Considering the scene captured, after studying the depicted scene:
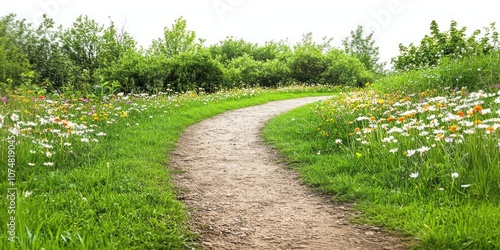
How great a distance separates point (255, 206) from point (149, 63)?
16257 millimetres

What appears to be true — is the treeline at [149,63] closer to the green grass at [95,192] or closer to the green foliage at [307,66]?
the green foliage at [307,66]

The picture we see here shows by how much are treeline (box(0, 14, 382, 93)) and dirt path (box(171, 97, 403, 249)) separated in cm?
572

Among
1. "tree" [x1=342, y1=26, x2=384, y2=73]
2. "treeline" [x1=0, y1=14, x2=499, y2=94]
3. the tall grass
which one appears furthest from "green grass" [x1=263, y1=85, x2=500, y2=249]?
"tree" [x1=342, y1=26, x2=384, y2=73]

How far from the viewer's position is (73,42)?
32.7 m

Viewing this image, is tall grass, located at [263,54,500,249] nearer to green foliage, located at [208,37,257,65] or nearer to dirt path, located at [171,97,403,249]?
dirt path, located at [171,97,403,249]

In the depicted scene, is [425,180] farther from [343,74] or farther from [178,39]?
[178,39]

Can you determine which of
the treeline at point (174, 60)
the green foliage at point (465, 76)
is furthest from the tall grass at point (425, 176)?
the treeline at point (174, 60)

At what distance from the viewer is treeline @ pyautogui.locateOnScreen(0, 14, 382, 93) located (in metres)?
16.6

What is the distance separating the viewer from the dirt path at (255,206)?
3.43 m

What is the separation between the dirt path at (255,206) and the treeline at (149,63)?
18.8 feet

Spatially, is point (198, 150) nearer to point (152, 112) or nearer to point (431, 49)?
point (152, 112)

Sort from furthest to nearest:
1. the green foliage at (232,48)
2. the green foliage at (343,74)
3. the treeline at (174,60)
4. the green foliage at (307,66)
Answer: the green foliage at (232,48) → the green foliage at (307,66) → the green foliage at (343,74) → the treeline at (174,60)

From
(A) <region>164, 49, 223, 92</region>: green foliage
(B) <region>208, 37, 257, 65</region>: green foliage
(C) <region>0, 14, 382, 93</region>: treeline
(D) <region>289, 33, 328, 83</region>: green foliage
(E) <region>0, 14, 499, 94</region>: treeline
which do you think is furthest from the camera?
(B) <region>208, 37, 257, 65</region>: green foliage

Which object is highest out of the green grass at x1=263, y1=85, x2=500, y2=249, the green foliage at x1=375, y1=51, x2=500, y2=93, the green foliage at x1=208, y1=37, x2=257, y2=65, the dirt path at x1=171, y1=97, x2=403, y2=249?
the green foliage at x1=208, y1=37, x2=257, y2=65
